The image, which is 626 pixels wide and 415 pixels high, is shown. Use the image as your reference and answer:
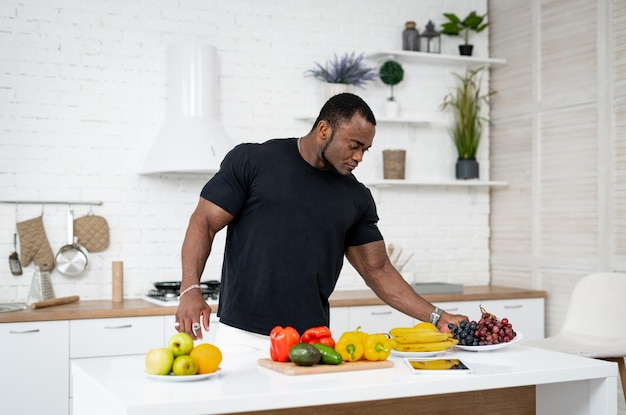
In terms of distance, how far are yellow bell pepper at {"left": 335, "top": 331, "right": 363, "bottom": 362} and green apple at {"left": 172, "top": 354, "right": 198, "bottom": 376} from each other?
1.58 feet

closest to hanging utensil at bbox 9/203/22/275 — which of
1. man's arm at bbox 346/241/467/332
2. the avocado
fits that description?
man's arm at bbox 346/241/467/332

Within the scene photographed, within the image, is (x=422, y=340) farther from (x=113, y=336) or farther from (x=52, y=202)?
(x=52, y=202)

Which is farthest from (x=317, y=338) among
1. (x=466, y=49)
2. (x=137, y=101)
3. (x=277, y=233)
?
(x=466, y=49)

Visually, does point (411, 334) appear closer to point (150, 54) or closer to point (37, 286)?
point (37, 286)

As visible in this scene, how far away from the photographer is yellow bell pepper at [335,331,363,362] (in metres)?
2.48

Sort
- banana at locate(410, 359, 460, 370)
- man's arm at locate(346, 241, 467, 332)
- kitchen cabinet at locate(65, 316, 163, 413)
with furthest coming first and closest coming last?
kitchen cabinet at locate(65, 316, 163, 413) → man's arm at locate(346, 241, 467, 332) → banana at locate(410, 359, 460, 370)

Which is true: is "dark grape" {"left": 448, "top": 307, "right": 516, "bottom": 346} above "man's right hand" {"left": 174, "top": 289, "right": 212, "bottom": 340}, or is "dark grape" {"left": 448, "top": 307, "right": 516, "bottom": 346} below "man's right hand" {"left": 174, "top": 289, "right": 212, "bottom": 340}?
below

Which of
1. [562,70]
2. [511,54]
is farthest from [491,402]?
[511,54]

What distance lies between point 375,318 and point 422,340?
2122 mm

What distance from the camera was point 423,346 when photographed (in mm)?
2709

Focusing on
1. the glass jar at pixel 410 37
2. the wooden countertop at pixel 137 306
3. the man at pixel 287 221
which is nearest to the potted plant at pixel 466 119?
the glass jar at pixel 410 37

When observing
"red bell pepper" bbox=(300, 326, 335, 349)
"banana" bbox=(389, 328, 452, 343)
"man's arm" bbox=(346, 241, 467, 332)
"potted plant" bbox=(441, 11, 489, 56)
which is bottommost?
"banana" bbox=(389, 328, 452, 343)

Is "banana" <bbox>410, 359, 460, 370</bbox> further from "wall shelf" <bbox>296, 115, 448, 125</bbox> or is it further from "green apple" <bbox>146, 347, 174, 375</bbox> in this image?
"wall shelf" <bbox>296, 115, 448, 125</bbox>

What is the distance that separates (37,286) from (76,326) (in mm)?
455
